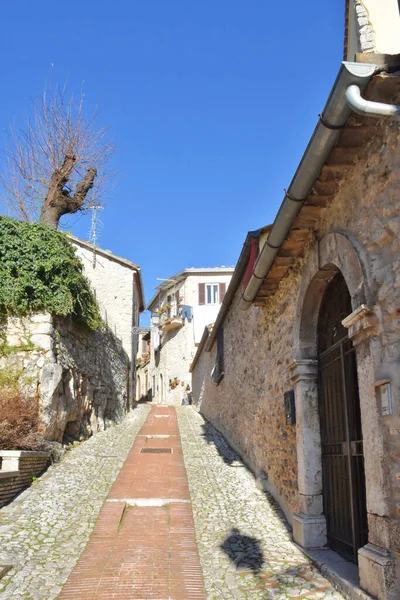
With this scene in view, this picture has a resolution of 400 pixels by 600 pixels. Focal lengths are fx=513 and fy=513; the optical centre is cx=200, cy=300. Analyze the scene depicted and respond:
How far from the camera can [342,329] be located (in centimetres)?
504

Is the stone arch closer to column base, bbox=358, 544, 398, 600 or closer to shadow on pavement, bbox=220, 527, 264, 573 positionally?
column base, bbox=358, 544, 398, 600

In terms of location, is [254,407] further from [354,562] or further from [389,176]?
[389,176]

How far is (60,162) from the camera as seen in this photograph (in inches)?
513

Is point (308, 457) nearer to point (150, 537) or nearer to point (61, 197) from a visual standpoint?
point (150, 537)

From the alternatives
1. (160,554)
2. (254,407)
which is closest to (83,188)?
(254,407)

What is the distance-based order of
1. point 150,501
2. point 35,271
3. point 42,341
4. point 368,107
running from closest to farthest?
point 368,107 < point 150,501 < point 42,341 < point 35,271

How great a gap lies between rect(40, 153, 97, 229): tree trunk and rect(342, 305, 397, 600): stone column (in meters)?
10.2

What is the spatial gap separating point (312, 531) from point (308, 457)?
2.31 ft

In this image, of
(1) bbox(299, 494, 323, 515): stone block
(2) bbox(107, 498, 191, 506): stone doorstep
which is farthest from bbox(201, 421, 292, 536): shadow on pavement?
(2) bbox(107, 498, 191, 506): stone doorstep

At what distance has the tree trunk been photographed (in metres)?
12.7

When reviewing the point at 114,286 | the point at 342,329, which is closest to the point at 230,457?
the point at 342,329

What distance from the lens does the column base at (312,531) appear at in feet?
16.7

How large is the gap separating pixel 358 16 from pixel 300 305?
9.50 feet

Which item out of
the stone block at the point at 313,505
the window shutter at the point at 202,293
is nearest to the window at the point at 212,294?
the window shutter at the point at 202,293
